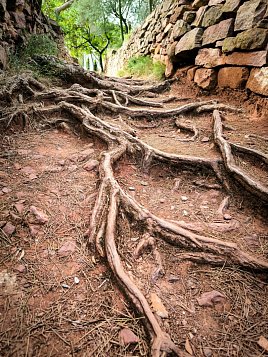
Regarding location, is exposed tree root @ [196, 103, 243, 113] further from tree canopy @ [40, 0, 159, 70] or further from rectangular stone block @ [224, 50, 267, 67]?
tree canopy @ [40, 0, 159, 70]

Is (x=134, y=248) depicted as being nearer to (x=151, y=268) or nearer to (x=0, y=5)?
(x=151, y=268)

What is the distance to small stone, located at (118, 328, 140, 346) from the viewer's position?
1.44 m

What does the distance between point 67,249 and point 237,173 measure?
6.65 feet

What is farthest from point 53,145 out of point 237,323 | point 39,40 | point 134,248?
point 39,40

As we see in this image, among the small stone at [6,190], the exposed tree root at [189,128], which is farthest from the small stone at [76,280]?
the exposed tree root at [189,128]

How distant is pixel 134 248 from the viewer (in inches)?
80.9

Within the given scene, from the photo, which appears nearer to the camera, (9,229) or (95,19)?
(9,229)

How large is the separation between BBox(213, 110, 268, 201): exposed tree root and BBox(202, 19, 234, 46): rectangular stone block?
265 centimetres

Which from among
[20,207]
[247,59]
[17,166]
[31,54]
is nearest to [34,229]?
[20,207]

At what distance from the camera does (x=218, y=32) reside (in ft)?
16.3

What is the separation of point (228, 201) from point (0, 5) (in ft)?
22.6

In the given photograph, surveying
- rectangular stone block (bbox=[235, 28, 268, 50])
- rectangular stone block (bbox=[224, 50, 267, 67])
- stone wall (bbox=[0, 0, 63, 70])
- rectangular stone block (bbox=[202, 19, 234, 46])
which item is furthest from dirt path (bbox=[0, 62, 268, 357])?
stone wall (bbox=[0, 0, 63, 70])

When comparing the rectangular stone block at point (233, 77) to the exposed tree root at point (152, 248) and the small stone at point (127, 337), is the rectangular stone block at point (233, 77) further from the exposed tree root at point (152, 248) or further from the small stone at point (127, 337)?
the small stone at point (127, 337)

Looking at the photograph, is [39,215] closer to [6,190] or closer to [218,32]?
[6,190]
